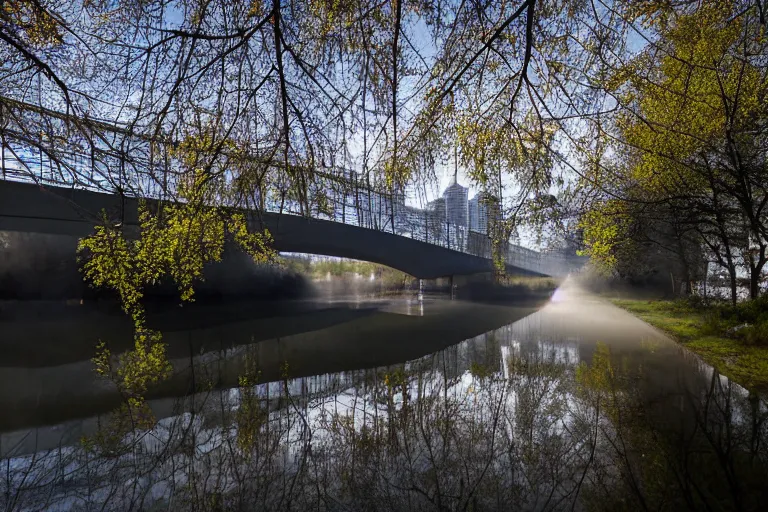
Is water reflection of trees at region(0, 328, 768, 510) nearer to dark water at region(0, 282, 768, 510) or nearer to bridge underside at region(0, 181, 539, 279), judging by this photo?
dark water at region(0, 282, 768, 510)

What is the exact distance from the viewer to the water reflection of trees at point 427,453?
140 inches

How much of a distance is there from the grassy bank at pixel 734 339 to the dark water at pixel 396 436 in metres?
0.61

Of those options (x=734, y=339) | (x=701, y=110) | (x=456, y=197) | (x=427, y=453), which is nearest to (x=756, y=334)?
(x=734, y=339)

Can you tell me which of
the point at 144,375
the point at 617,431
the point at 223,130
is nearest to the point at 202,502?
the point at 223,130

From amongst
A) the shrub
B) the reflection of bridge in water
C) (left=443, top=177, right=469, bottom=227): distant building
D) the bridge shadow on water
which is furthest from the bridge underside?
the shrub

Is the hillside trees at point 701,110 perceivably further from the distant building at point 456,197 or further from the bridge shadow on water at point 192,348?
the bridge shadow on water at point 192,348

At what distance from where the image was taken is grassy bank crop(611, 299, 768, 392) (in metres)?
7.69

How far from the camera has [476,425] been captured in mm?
5207

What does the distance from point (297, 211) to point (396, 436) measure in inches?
130

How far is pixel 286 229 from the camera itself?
20.2 meters

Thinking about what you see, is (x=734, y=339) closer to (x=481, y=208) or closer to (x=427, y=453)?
(x=481, y=208)

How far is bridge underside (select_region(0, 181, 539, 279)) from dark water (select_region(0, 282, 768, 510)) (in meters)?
2.75

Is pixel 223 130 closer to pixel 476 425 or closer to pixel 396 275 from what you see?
pixel 476 425

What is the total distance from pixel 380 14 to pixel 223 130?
2204mm
